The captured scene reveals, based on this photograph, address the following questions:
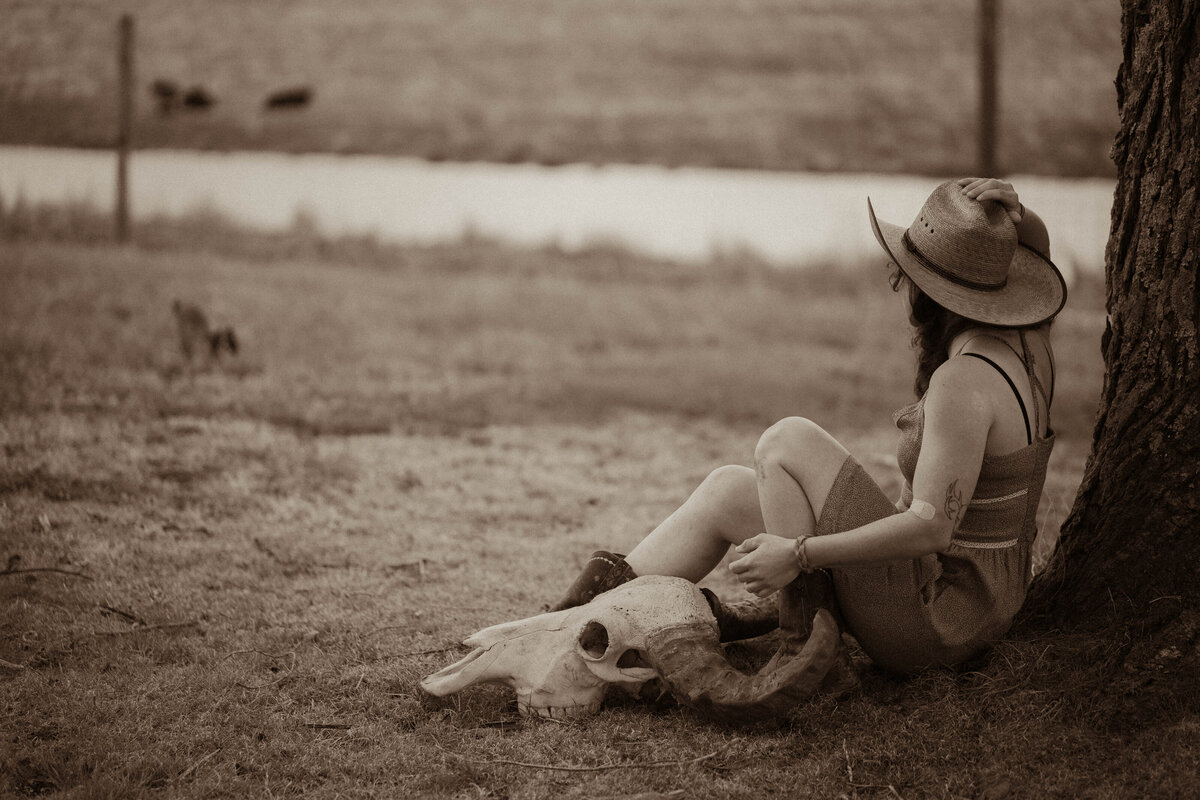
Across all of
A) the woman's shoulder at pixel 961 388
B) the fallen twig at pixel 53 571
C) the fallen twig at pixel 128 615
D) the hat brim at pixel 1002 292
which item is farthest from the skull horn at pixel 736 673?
the fallen twig at pixel 53 571

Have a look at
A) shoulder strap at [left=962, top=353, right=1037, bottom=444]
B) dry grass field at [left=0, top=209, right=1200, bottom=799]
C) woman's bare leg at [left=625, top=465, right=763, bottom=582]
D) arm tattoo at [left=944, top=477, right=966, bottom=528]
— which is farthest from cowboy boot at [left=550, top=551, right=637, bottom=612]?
shoulder strap at [left=962, top=353, right=1037, bottom=444]

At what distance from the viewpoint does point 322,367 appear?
7.40 meters

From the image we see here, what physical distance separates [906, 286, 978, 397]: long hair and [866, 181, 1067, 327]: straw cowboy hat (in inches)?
2.3

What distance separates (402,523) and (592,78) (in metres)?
14.1

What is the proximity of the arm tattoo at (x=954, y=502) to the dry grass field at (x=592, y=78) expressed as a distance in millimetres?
12857

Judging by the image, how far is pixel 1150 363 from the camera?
9.21 ft

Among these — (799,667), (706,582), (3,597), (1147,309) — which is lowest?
(706,582)

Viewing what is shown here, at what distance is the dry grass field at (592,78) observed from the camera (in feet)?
50.7

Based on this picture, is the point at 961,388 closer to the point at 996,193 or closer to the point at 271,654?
the point at 996,193

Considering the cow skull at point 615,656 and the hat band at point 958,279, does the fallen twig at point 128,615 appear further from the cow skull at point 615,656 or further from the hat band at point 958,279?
the hat band at point 958,279

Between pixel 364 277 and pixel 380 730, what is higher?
pixel 380 730

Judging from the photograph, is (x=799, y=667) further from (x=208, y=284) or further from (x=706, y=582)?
(x=208, y=284)

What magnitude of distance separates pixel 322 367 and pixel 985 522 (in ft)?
17.6

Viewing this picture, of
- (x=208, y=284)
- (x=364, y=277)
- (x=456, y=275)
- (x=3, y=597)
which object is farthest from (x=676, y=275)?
(x=3, y=597)
